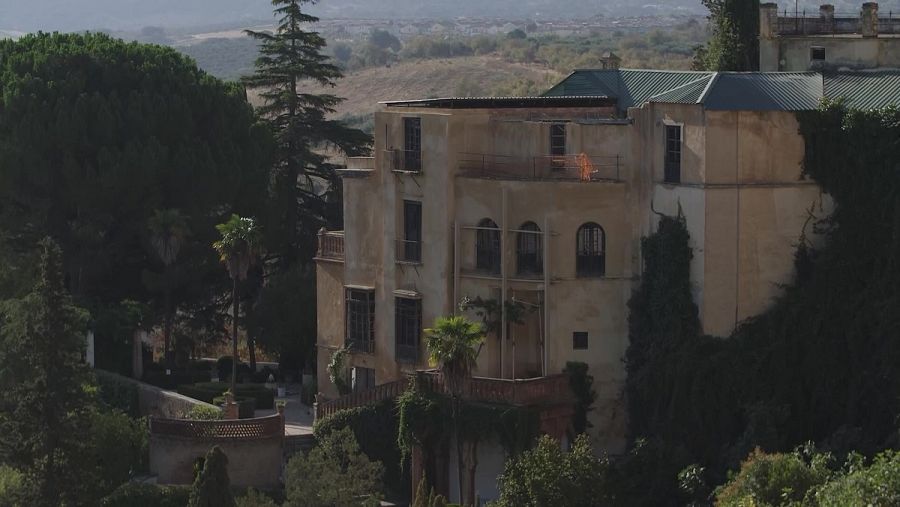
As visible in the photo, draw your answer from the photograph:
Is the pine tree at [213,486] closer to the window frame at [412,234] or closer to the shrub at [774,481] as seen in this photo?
the window frame at [412,234]

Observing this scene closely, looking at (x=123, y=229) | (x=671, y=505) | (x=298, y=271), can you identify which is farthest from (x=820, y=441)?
(x=123, y=229)

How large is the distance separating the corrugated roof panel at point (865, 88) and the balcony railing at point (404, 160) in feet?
32.9

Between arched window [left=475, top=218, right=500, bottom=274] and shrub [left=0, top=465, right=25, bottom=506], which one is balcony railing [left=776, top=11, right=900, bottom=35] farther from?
shrub [left=0, top=465, right=25, bottom=506]

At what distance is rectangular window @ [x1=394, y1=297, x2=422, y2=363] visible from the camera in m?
55.8

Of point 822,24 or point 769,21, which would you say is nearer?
point 822,24

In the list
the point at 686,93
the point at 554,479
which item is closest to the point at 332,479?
the point at 554,479

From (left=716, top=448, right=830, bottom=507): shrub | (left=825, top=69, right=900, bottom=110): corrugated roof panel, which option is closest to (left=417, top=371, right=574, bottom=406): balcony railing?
(left=716, top=448, right=830, bottom=507): shrub

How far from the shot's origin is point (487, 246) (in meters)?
54.4

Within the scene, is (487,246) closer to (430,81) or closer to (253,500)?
(253,500)

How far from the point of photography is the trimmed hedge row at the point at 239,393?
6178 centimetres

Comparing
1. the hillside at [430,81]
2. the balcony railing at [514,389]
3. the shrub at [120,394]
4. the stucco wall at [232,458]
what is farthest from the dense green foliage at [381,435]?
the hillside at [430,81]

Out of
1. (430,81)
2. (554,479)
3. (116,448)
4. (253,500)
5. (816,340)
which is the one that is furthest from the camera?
(430,81)

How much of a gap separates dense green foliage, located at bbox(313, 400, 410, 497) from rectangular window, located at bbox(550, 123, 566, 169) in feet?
22.4

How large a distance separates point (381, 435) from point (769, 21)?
1502cm
